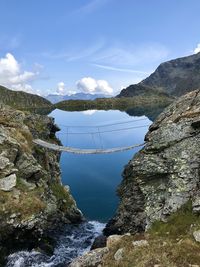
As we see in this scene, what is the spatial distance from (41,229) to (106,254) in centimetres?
1209

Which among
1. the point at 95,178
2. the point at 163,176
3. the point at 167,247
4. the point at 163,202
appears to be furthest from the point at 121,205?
the point at 95,178

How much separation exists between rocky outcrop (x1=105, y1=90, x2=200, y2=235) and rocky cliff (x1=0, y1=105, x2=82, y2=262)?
7.93 metres

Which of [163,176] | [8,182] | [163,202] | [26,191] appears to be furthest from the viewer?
[26,191]

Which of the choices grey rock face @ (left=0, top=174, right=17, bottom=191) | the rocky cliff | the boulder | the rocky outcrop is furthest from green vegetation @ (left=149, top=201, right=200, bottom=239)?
grey rock face @ (left=0, top=174, right=17, bottom=191)

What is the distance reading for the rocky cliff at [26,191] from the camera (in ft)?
106

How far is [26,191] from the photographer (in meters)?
36.0

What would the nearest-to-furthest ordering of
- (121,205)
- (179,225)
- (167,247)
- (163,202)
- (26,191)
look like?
(167,247), (179,225), (163,202), (121,205), (26,191)

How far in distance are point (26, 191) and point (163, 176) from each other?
48.9ft

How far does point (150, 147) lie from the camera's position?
35312 mm

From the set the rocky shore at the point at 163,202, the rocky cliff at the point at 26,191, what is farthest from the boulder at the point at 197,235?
the rocky cliff at the point at 26,191

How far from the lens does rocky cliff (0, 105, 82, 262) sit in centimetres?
3234

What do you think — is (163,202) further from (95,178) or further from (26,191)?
(95,178)

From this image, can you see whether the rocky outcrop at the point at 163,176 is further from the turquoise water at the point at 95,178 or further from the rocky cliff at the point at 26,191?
the turquoise water at the point at 95,178

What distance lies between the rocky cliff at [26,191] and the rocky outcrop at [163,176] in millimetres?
7929
